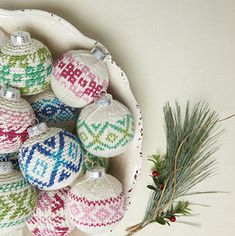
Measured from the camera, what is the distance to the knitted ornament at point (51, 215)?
0.72m

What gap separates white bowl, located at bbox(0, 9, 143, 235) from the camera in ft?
2.28

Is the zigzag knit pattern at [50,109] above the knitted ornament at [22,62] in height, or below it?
below

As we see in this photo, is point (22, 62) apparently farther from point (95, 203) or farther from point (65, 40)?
point (95, 203)

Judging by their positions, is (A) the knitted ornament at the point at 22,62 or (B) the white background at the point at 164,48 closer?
(A) the knitted ornament at the point at 22,62

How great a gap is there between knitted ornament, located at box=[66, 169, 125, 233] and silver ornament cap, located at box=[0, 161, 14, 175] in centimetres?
10

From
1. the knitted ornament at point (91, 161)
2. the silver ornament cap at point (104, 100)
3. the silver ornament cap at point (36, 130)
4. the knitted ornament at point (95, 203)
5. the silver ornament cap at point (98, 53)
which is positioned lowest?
the knitted ornament at point (95, 203)

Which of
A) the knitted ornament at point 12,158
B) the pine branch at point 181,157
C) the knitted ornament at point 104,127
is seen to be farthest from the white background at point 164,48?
the knitted ornament at point 12,158

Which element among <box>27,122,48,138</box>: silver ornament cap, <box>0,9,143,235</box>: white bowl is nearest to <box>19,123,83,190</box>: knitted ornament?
<box>27,122,48,138</box>: silver ornament cap

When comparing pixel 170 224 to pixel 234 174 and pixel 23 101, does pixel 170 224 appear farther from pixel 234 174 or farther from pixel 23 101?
pixel 23 101

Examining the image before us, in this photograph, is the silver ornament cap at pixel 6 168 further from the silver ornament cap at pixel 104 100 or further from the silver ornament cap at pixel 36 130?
the silver ornament cap at pixel 104 100

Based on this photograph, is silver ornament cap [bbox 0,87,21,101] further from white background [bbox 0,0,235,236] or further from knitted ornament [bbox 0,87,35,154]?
white background [bbox 0,0,235,236]

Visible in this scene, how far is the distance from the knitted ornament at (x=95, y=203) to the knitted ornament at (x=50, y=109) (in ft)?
0.32

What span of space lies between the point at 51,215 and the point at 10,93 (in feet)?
0.66

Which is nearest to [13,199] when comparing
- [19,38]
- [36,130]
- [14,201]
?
[14,201]
